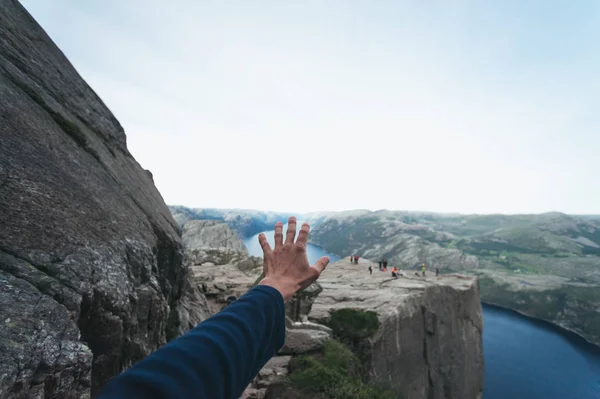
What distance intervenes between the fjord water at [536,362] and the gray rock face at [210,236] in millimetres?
82486

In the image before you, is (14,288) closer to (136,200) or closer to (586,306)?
(136,200)

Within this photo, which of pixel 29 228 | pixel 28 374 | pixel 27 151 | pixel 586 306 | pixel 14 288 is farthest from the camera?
pixel 586 306

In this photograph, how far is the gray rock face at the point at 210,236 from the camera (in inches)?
4188

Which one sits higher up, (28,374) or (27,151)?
(27,151)

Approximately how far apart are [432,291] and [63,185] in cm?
3045

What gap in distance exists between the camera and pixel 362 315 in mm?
18672

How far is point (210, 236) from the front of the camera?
109562mm

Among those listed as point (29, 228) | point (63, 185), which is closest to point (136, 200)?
point (63, 185)

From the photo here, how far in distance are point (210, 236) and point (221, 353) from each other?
11350cm

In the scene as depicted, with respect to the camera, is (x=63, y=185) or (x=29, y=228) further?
(x=63, y=185)

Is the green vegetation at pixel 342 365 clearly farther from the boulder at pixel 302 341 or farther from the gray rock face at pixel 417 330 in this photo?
the gray rock face at pixel 417 330

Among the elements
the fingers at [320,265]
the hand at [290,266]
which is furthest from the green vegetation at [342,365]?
the hand at [290,266]

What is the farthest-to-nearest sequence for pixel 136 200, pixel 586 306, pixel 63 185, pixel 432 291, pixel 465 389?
pixel 586 306
pixel 465 389
pixel 432 291
pixel 136 200
pixel 63 185

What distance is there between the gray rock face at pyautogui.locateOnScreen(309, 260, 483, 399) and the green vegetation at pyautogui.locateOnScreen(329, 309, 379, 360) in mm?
571
